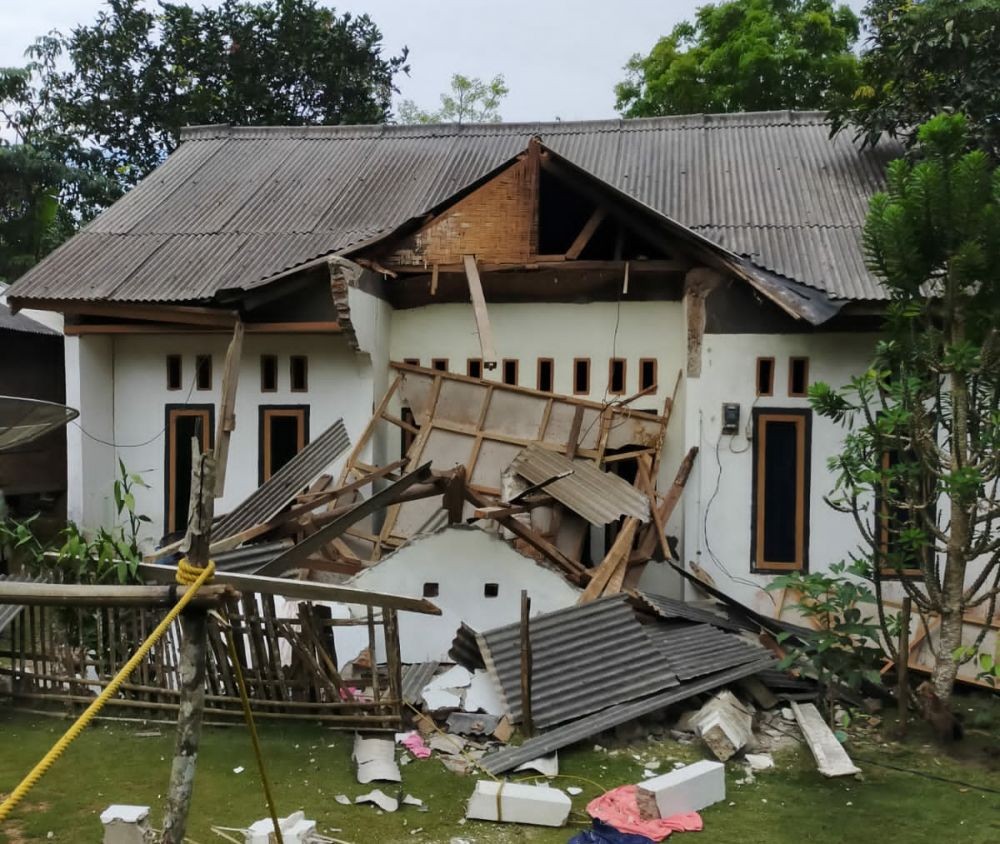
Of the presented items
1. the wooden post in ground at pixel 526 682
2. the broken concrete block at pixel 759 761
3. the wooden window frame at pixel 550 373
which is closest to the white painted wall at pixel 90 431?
the wooden window frame at pixel 550 373

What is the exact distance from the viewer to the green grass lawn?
521 cm

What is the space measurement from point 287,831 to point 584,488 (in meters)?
4.80

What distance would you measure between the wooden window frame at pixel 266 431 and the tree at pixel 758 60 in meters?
15.6

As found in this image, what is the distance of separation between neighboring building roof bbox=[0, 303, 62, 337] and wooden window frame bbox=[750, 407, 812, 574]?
11.1 m

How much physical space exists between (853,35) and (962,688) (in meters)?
19.6

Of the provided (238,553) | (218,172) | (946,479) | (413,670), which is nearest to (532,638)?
(413,670)

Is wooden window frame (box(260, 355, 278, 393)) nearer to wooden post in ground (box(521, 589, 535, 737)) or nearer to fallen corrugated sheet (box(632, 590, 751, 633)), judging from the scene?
fallen corrugated sheet (box(632, 590, 751, 633))

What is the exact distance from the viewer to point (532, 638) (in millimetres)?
7258

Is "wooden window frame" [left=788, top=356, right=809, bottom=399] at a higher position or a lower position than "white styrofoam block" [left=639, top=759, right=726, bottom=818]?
higher

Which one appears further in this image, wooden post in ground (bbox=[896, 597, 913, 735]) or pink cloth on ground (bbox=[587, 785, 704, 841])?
wooden post in ground (bbox=[896, 597, 913, 735])

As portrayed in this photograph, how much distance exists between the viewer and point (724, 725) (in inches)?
250

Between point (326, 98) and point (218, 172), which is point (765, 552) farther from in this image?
point (326, 98)

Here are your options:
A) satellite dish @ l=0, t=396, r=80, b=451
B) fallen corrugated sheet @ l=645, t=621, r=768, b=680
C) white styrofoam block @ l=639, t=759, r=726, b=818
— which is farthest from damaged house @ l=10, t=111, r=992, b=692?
satellite dish @ l=0, t=396, r=80, b=451

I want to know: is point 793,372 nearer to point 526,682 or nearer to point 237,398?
point 526,682
